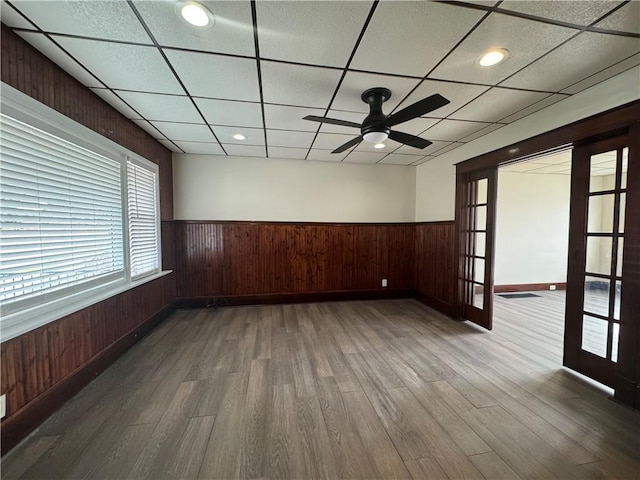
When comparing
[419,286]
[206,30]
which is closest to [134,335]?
[206,30]

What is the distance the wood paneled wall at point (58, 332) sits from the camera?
156cm

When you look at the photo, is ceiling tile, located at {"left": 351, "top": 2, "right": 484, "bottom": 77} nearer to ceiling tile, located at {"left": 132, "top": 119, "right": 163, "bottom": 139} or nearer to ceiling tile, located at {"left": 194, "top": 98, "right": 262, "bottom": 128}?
ceiling tile, located at {"left": 194, "top": 98, "right": 262, "bottom": 128}

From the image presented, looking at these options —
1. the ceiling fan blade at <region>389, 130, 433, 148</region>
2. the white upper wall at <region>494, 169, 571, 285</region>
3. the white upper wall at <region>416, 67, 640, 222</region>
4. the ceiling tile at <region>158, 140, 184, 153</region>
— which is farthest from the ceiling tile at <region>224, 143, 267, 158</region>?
the white upper wall at <region>494, 169, 571, 285</region>

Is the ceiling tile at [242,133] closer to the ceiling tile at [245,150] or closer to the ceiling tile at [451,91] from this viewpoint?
the ceiling tile at [245,150]

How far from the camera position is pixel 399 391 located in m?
2.07

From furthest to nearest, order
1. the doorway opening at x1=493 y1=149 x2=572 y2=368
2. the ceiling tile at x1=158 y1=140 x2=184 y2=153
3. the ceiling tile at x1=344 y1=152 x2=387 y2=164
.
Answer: the doorway opening at x1=493 y1=149 x2=572 y2=368 → the ceiling tile at x1=344 y1=152 x2=387 y2=164 → the ceiling tile at x1=158 y1=140 x2=184 y2=153

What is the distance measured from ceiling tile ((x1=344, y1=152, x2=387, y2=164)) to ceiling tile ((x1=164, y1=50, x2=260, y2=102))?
6.88 feet

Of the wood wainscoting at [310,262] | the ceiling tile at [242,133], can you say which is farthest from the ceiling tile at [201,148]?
the wood wainscoting at [310,262]

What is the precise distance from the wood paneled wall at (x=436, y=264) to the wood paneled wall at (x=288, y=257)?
0.81 feet

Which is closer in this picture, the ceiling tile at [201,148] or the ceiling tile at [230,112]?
the ceiling tile at [230,112]

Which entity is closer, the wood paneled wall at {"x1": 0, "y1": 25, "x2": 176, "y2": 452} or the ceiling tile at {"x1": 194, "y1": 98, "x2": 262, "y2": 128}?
the wood paneled wall at {"x1": 0, "y1": 25, "x2": 176, "y2": 452}

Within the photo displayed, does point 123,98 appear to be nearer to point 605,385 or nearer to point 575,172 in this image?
point 575,172

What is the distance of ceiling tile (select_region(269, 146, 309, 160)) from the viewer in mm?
3869

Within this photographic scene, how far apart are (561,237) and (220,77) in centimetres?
683
